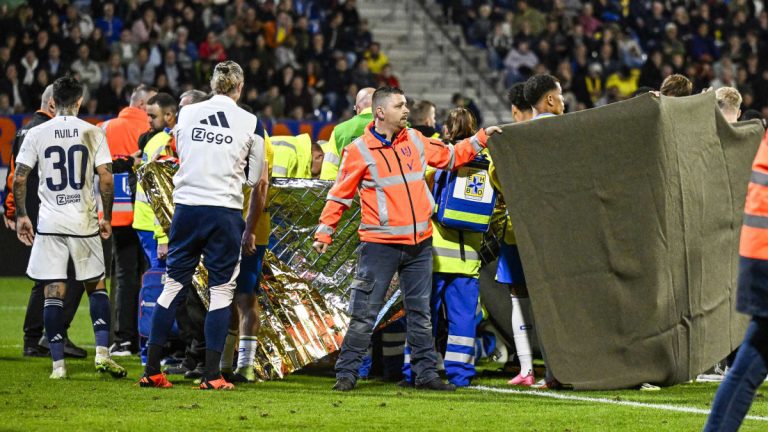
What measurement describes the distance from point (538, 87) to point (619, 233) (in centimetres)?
116

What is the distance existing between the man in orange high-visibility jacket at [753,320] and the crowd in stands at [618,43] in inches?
630

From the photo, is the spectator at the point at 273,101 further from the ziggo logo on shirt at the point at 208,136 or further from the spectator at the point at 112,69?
the ziggo logo on shirt at the point at 208,136

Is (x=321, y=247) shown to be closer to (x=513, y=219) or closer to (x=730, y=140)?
(x=513, y=219)

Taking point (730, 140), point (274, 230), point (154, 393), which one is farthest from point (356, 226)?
point (730, 140)

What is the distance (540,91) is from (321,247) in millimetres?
1768

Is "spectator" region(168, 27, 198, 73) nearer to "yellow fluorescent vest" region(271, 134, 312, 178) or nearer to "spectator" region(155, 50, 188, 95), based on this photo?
"spectator" region(155, 50, 188, 95)

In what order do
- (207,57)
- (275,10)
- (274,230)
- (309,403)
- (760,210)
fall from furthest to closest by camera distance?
1. (275,10)
2. (207,57)
3. (274,230)
4. (309,403)
5. (760,210)

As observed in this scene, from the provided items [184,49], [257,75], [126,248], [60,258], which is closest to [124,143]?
[126,248]

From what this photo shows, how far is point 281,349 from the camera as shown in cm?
885

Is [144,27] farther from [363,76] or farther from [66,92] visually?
[66,92]

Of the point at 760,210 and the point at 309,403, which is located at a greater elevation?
the point at 760,210

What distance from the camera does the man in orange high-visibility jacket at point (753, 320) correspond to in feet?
17.2

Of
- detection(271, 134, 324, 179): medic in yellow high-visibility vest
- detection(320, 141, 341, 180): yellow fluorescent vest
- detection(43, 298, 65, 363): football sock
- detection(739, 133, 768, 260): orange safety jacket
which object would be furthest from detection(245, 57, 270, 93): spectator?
detection(739, 133, 768, 260): orange safety jacket

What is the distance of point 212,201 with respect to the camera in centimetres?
784
